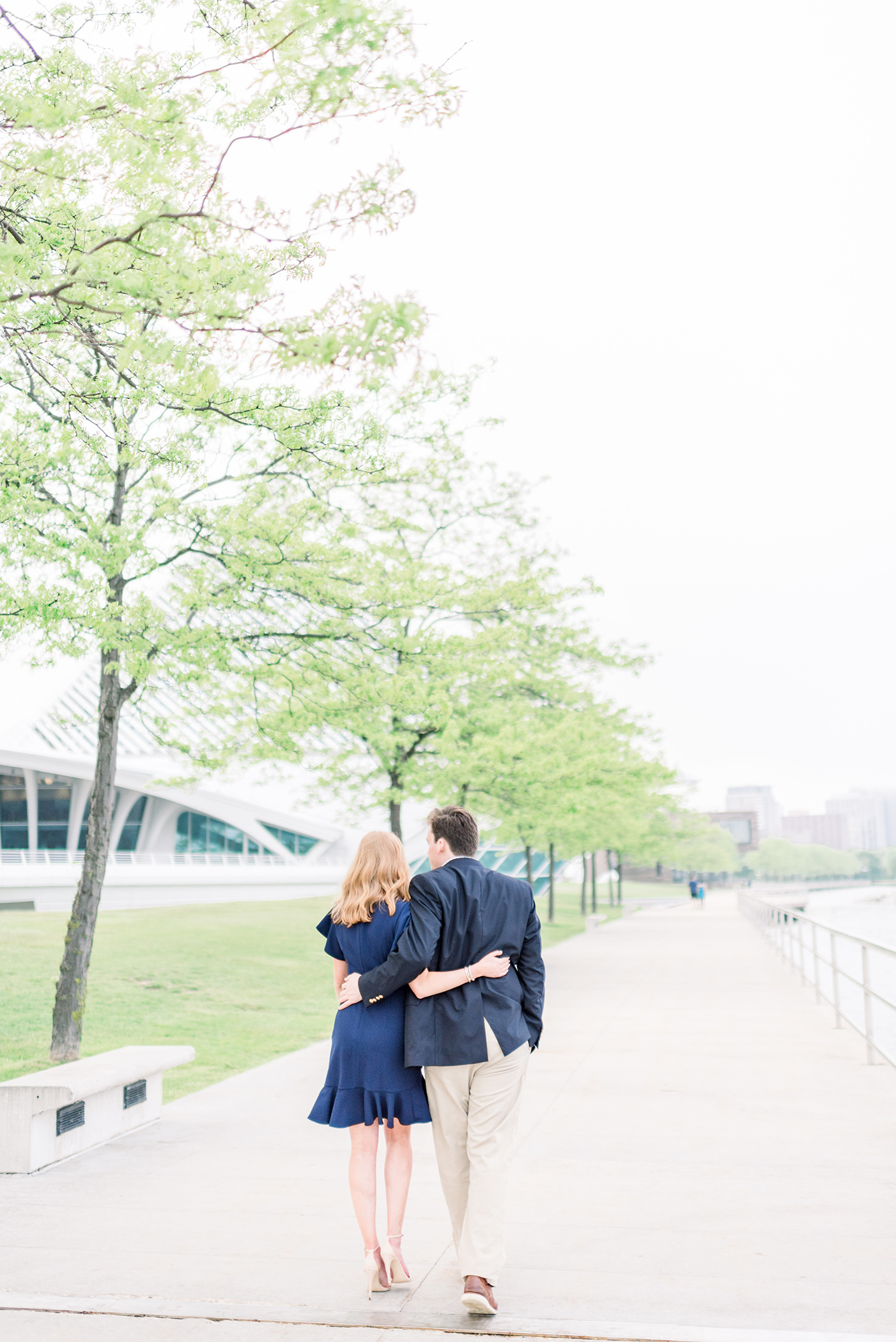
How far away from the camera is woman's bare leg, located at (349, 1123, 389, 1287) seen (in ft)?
13.6

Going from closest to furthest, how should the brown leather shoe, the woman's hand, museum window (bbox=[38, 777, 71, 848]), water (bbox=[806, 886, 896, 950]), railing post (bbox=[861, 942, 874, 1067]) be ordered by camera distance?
the brown leather shoe < the woman's hand < railing post (bbox=[861, 942, 874, 1067]) < water (bbox=[806, 886, 896, 950]) < museum window (bbox=[38, 777, 71, 848])

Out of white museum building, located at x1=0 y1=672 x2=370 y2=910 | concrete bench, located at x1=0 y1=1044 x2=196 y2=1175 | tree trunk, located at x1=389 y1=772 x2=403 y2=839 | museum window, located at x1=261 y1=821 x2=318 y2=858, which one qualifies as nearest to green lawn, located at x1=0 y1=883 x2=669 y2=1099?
concrete bench, located at x1=0 y1=1044 x2=196 y2=1175

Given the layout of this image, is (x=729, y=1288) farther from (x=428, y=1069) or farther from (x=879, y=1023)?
(x=879, y=1023)

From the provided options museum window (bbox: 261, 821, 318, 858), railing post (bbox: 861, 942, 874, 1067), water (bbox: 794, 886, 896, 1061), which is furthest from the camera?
museum window (bbox: 261, 821, 318, 858)

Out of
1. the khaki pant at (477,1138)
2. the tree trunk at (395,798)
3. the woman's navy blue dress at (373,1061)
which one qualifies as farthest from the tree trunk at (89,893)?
the tree trunk at (395,798)

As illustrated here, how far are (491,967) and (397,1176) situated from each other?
0.96 metres

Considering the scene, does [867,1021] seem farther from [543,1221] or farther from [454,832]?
[454,832]

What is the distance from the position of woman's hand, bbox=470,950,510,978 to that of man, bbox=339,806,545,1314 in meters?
0.04

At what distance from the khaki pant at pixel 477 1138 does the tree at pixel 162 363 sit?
2687mm

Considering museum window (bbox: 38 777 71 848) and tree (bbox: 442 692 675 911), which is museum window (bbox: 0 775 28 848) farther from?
tree (bbox: 442 692 675 911)

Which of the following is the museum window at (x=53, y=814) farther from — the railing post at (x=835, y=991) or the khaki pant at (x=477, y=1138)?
the khaki pant at (x=477, y=1138)

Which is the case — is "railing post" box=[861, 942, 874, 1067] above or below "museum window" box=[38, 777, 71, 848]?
below

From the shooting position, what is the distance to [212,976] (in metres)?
18.0

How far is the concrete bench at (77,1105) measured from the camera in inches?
235
